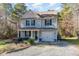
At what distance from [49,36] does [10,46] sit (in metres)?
0.45

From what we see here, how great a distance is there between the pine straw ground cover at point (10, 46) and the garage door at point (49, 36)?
8.2 inches

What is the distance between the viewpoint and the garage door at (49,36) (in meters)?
4.16

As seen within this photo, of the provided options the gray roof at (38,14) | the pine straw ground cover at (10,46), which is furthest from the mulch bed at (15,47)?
the gray roof at (38,14)

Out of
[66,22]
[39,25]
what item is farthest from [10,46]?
[66,22]

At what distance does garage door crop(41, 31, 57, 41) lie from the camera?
4156mm

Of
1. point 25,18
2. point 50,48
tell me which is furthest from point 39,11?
point 50,48

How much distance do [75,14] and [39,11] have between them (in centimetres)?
41

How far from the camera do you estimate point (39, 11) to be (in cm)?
415

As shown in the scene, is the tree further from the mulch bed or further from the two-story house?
the mulch bed

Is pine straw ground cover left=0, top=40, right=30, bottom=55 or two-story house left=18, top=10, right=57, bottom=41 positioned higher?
two-story house left=18, top=10, right=57, bottom=41

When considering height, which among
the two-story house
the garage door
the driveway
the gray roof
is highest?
the gray roof

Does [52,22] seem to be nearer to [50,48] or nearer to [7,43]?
[50,48]

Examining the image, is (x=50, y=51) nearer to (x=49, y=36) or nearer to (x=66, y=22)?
(x=49, y=36)

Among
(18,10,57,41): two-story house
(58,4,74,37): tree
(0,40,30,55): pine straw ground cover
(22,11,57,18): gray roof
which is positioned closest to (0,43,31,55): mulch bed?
(0,40,30,55): pine straw ground cover
